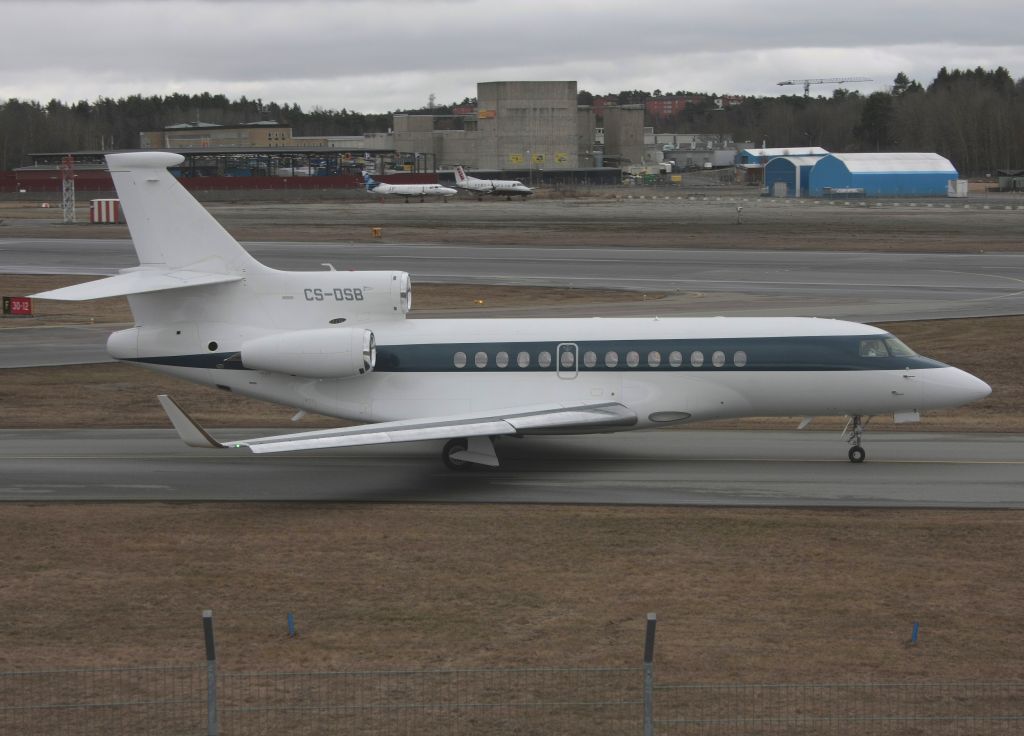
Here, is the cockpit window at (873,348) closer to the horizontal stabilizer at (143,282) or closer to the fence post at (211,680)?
the horizontal stabilizer at (143,282)

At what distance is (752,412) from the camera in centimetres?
2669

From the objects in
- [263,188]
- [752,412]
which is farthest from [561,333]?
[263,188]

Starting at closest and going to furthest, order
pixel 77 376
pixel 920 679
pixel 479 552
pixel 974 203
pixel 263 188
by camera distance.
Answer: pixel 920 679, pixel 479 552, pixel 77 376, pixel 974 203, pixel 263 188

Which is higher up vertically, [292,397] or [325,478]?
[292,397]

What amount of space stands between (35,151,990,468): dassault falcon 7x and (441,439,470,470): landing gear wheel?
35 mm

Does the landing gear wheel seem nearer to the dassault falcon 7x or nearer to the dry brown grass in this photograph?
the dassault falcon 7x

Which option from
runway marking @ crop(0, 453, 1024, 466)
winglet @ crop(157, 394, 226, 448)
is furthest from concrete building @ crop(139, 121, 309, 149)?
winglet @ crop(157, 394, 226, 448)

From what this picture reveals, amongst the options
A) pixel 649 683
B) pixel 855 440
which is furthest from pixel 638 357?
pixel 649 683

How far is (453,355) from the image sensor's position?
26.7 meters

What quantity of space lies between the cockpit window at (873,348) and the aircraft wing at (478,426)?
17.2 ft

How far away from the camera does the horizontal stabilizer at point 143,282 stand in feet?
78.3

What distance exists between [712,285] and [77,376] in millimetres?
31310

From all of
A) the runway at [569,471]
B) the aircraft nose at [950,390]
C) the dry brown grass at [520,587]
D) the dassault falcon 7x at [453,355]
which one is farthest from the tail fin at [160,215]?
the aircraft nose at [950,390]

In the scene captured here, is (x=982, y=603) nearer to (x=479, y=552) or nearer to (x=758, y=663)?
(x=758, y=663)
